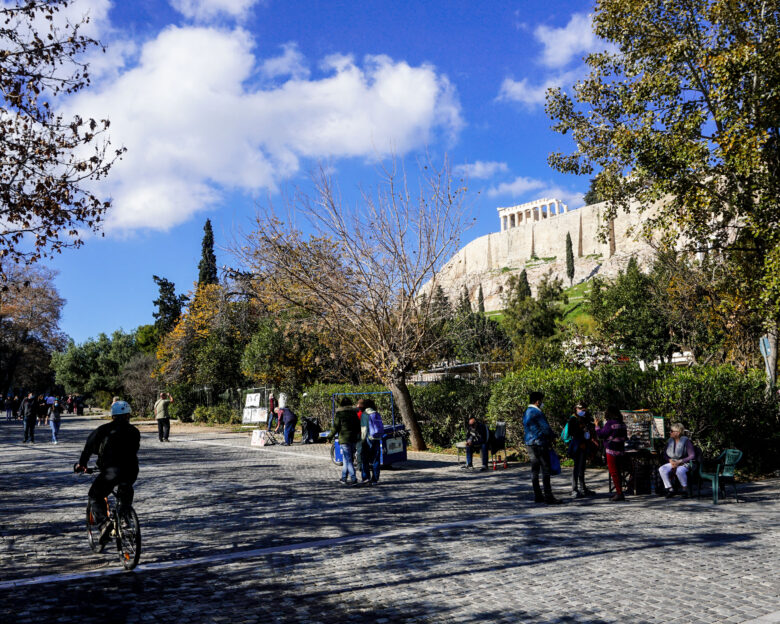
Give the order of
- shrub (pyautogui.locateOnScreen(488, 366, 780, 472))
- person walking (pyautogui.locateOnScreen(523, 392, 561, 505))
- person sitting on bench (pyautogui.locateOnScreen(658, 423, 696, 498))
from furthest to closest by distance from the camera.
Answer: shrub (pyautogui.locateOnScreen(488, 366, 780, 472)) → person sitting on bench (pyautogui.locateOnScreen(658, 423, 696, 498)) → person walking (pyautogui.locateOnScreen(523, 392, 561, 505))

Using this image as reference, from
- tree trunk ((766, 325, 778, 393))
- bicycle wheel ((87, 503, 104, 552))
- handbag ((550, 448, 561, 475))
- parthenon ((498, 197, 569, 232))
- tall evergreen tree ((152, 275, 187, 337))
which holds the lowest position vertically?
bicycle wheel ((87, 503, 104, 552))

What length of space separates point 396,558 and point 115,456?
311cm

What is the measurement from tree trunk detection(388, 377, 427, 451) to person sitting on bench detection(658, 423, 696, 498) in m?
9.30

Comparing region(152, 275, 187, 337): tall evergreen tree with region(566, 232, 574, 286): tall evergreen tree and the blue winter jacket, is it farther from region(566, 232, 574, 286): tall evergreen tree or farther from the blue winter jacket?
region(566, 232, 574, 286): tall evergreen tree

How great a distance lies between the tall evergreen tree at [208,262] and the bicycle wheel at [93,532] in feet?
150

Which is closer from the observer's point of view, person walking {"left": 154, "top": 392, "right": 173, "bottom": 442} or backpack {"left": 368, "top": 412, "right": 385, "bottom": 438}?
backpack {"left": 368, "top": 412, "right": 385, "bottom": 438}

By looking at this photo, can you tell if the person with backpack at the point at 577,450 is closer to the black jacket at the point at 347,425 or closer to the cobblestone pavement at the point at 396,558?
the cobblestone pavement at the point at 396,558

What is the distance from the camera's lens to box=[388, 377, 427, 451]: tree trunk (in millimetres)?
18906

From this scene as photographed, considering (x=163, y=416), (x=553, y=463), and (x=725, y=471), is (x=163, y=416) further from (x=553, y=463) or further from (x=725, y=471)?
(x=725, y=471)

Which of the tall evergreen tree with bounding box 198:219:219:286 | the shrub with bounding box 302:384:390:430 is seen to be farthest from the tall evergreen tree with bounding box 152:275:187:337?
the shrub with bounding box 302:384:390:430

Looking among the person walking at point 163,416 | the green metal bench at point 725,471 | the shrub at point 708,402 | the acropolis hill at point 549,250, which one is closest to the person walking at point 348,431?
the shrub at point 708,402

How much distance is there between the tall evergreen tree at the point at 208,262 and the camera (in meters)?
52.3

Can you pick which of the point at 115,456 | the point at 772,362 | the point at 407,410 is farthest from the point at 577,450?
the point at 407,410

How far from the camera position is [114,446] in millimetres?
6637
